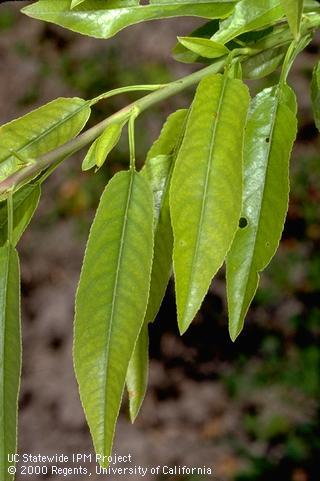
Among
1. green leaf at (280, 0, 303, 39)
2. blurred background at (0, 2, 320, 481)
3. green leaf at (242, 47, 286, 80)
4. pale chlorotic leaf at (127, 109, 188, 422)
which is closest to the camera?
green leaf at (280, 0, 303, 39)

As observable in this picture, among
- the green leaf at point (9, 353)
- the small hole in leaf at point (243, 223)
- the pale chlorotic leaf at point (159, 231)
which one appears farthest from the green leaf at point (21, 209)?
the small hole in leaf at point (243, 223)

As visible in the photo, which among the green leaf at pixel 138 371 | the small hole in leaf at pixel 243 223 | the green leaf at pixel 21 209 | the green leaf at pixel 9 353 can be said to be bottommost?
the green leaf at pixel 138 371

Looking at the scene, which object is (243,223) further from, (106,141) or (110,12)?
(110,12)

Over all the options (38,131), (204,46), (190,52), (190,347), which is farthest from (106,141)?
(190,347)

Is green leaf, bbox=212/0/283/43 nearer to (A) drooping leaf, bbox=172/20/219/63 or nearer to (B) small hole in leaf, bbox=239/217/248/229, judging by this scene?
(A) drooping leaf, bbox=172/20/219/63

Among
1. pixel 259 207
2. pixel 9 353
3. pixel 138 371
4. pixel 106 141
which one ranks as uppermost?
pixel 106 141

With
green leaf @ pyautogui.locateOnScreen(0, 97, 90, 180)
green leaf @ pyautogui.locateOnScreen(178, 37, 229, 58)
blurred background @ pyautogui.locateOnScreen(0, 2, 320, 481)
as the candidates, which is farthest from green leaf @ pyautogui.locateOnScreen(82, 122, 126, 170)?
blurred background @ pyautogui.locateOnScreen(0, 2, 320, 481)

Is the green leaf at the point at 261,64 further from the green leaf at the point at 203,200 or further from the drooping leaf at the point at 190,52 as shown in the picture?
the green leaf at the point at 203,200
